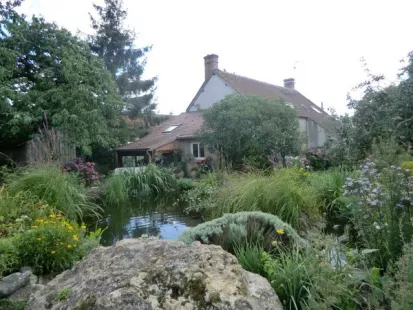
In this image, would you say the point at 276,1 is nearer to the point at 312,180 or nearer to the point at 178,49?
the point at 312,180

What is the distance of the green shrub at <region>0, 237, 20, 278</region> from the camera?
3.06 meters

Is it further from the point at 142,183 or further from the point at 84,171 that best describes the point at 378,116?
the point at 84,171

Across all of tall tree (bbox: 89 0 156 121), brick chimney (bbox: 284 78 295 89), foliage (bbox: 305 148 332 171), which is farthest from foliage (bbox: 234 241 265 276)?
brick chimney (bbox: 284 78 295 89)

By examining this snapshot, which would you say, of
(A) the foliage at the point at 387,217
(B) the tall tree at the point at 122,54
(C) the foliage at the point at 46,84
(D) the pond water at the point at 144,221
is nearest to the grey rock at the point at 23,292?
(D) the pond water at the point at 144,221

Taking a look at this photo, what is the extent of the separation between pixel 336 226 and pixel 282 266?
329 cm

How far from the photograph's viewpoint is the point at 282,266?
108 inches

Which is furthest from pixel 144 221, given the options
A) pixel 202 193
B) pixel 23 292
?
pixel 23 292

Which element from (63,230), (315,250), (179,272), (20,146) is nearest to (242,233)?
(315,250)

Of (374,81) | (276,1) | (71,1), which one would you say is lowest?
(374,81)

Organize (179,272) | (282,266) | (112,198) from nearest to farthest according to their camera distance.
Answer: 1. (179,272)
2. (282,266)
3. (112,198)

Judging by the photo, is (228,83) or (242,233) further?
(228,83)

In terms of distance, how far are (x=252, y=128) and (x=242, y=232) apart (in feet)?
31.1

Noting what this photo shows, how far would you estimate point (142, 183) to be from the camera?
462 inches

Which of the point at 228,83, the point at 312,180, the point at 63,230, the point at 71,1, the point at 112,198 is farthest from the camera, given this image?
the point at 228,83
